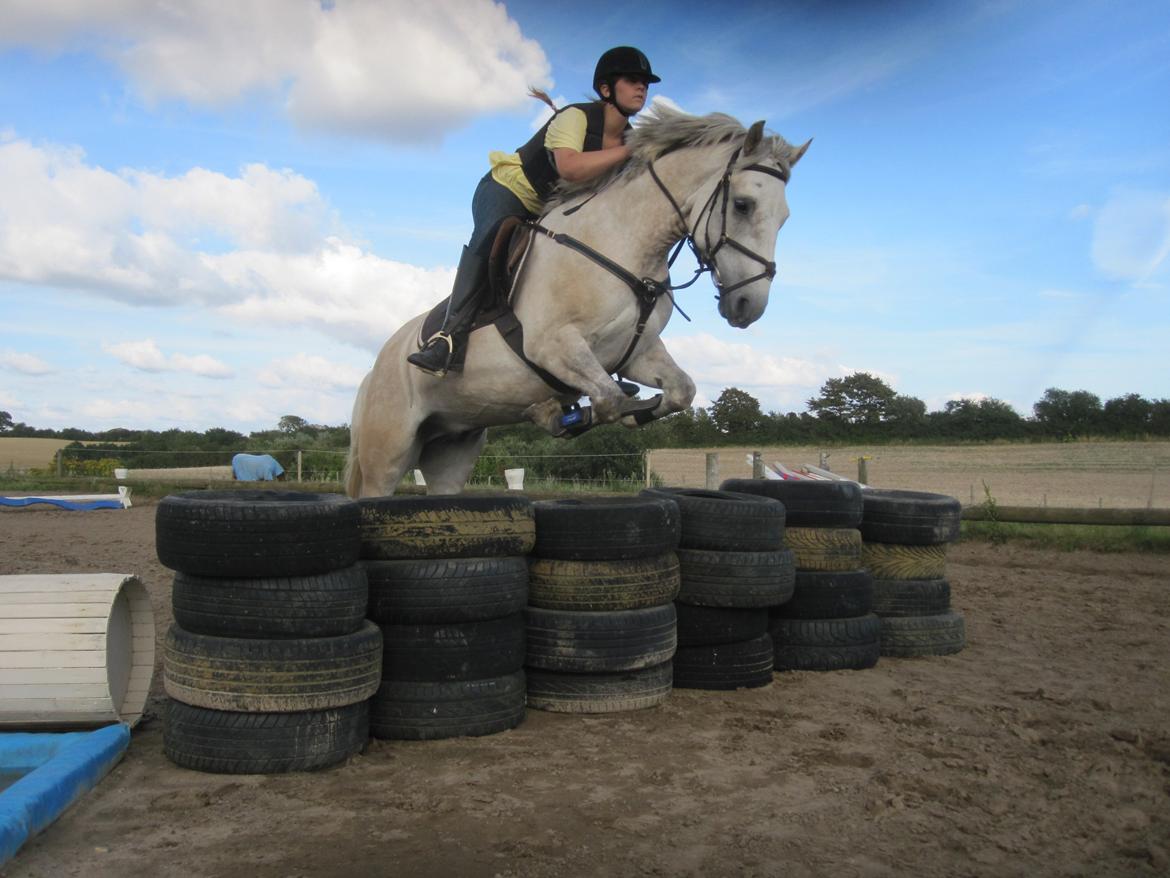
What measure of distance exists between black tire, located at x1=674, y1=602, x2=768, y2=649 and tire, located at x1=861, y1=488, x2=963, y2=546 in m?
1.34

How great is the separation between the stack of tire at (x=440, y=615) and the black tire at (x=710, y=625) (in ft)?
3.30

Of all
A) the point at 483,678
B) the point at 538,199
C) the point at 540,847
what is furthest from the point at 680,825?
the point at 538,199

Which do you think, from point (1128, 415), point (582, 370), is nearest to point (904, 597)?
point (582, 370)

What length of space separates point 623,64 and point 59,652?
12.4ft

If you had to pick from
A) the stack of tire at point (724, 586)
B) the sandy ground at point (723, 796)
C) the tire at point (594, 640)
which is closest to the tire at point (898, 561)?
the sandy ground at point (723, 796)

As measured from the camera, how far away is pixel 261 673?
3.15 meters

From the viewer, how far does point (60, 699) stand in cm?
327

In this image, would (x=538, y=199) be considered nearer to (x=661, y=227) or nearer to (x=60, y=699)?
(x=661, y=227)

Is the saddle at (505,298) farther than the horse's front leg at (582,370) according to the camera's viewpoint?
Yes

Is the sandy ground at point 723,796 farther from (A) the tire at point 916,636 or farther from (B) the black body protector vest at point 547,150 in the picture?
(B) the black body protector vest at point 547,150

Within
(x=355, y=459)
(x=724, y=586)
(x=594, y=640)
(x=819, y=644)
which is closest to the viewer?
(x=594, y=640)

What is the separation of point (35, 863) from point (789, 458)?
895 inches

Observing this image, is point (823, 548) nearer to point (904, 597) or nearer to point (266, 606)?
point (904, 597)

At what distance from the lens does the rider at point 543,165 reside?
15.1 ft
